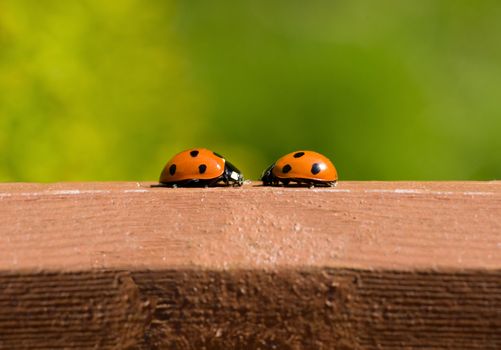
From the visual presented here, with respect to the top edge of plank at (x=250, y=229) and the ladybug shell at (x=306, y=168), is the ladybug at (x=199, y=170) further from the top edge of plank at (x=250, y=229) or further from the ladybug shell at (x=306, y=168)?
the top edge of plank at (x=250, y=229)

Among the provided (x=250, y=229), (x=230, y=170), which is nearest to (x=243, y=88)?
(x=230, y=170)

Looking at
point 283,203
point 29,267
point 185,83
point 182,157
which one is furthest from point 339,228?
point 185,83

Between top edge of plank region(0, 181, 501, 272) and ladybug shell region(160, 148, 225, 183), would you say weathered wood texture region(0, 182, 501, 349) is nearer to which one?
top edge of plank region(0, 181, 501, 272)

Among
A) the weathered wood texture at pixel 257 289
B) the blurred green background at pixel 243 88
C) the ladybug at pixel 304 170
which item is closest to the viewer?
the weathered wood texture at pixel 257 289

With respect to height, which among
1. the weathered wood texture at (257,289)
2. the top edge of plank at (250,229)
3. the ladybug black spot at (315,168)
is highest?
the ladybug black spot at (315,168)

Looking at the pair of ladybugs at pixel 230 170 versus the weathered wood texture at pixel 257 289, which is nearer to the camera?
the weathered wood texture at pixel 257 289

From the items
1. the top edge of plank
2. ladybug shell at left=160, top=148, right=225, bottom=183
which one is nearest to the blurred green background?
ladybug shell at left=160, top=148, right=225, bottom=183

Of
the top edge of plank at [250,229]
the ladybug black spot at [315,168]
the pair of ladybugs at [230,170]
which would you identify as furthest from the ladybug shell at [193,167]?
the top edge of plank at [250,229]
